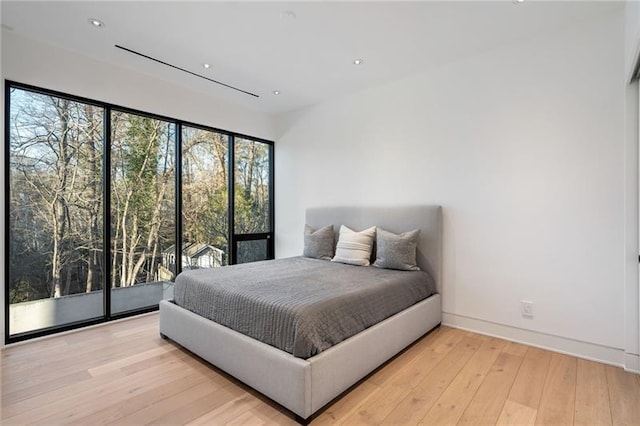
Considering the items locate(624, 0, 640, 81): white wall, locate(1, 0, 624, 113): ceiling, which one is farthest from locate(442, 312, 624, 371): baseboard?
locate(1, 0, 624, 113): ceiling

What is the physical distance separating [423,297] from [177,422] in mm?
2185

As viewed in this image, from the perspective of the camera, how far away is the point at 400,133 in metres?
3.57

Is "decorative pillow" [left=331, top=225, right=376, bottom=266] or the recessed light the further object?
"decorative pillow" [left=331, top=225, right=376, bottom=266]

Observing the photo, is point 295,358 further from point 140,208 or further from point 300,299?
point 140,208

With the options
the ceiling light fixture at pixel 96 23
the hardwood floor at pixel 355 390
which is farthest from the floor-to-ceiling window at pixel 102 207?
the ceiling light fixture at pixel 96 23

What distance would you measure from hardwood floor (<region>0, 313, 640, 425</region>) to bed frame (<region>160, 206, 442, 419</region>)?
11 centimetres

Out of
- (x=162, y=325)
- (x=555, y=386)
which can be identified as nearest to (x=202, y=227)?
(x=162, y=325)

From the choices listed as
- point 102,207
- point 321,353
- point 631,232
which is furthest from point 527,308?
point 102,207

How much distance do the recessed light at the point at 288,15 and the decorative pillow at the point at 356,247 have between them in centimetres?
217

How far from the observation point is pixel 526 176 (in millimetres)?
2734

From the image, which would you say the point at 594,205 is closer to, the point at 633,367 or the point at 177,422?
the point at 633,367

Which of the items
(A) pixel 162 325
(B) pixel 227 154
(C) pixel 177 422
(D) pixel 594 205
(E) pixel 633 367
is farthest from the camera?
(B) pixel 227 154

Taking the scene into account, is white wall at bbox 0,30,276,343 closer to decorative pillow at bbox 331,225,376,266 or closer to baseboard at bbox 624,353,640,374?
decorative pillow at bbox 331,225,376,266

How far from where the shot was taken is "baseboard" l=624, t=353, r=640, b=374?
222 cm
